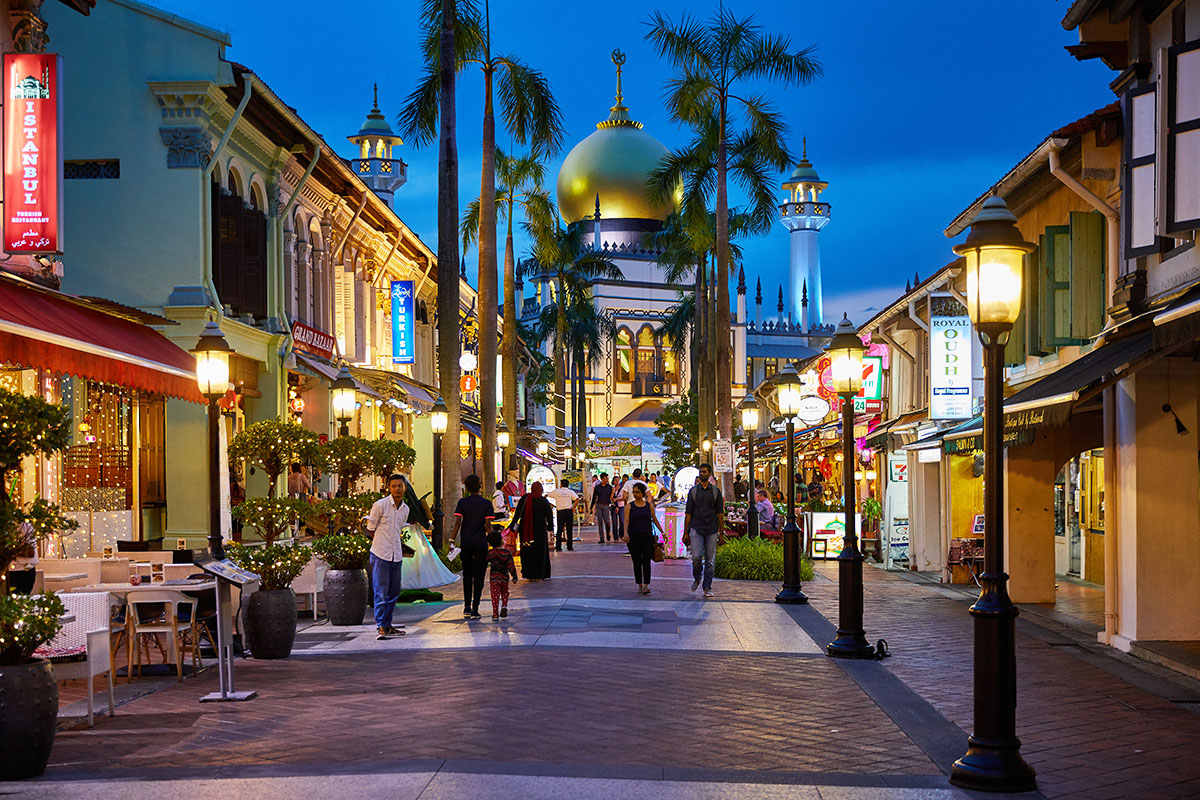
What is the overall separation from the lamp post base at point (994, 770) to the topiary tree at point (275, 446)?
11.6 m

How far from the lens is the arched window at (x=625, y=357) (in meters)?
94.3

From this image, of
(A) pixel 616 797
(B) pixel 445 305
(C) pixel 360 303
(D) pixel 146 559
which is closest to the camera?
(A) pixel 616 797

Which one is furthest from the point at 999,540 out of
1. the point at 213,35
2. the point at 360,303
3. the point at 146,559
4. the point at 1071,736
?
the point at 360,303

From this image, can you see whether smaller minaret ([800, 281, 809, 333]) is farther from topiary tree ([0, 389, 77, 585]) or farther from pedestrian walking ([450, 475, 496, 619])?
topiary tree ([0, 389, 77, 585])

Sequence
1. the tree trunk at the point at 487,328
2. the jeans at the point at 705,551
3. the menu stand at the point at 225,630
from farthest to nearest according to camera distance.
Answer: the tree trunk at the point at 487,328
the jeans at the point at 705,551
the menu stand at the point at 225,630

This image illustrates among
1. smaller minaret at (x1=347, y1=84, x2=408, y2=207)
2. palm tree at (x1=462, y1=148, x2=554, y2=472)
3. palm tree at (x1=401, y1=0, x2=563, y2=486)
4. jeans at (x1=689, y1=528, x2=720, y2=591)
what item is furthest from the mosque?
jeans at (x1=689, y1=528, x2=720, y2=591)

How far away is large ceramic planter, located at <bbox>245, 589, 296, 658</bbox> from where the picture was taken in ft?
43.2

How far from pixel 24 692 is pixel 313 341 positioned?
20946mm

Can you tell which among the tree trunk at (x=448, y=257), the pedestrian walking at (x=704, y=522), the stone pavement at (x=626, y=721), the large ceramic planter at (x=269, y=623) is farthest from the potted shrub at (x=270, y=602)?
the tree trunk at (x=448, y=257)

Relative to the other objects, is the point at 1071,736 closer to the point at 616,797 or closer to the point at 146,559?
the point at 616,797

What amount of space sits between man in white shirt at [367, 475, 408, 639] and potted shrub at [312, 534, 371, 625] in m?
0.79

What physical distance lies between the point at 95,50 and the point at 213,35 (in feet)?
6.42

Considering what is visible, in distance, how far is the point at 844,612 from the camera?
14.0 m

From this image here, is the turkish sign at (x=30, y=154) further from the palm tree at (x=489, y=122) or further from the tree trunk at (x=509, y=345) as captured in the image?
the tree trunk at (x=509, y=345)
